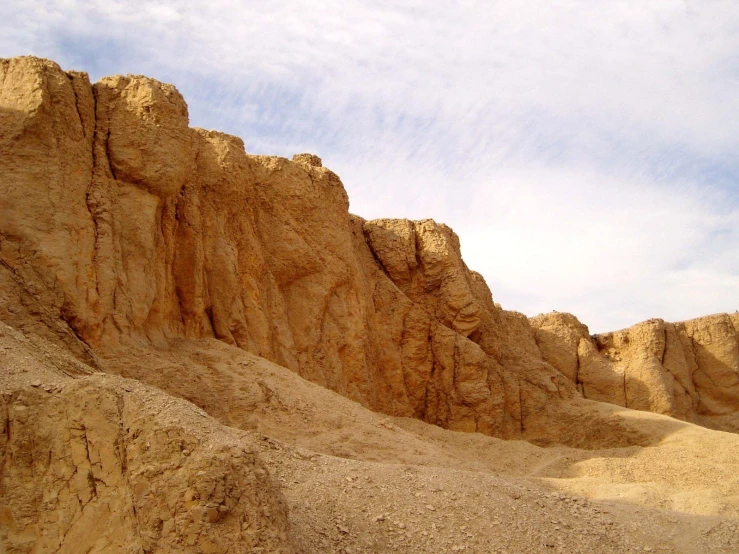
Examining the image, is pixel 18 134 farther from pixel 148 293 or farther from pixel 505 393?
pixel 505 393

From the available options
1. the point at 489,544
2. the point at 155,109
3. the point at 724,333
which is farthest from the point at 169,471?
the point at 724,333

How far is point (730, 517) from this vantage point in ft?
37.3

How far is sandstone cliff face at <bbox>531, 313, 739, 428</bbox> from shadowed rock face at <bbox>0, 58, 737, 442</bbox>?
0.29ft

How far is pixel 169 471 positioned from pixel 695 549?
6.59 meters

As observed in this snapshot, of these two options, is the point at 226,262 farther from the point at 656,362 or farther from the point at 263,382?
the point at 656,362

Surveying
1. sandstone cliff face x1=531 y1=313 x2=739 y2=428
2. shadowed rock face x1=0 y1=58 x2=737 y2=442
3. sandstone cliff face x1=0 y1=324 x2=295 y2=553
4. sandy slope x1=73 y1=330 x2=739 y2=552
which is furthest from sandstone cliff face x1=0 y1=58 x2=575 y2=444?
sandstone cliff face x1=0 y1=324 x2=295 y2=553

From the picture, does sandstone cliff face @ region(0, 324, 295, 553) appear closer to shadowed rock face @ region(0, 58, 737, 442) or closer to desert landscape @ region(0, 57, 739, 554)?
desert landscape @ region(0, 57, 739, 554)

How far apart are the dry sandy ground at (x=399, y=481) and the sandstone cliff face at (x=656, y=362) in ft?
28.8

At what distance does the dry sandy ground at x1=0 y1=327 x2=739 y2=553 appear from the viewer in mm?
8133

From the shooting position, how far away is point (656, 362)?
2594 centimetres

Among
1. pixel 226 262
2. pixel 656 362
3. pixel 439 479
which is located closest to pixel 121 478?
pixel 439 479

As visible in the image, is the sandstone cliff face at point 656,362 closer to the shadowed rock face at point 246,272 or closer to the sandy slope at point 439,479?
the shadowed rock face at point 246,272

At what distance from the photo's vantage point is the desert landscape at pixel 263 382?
6.78 m

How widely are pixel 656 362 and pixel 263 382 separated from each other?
1707cm
